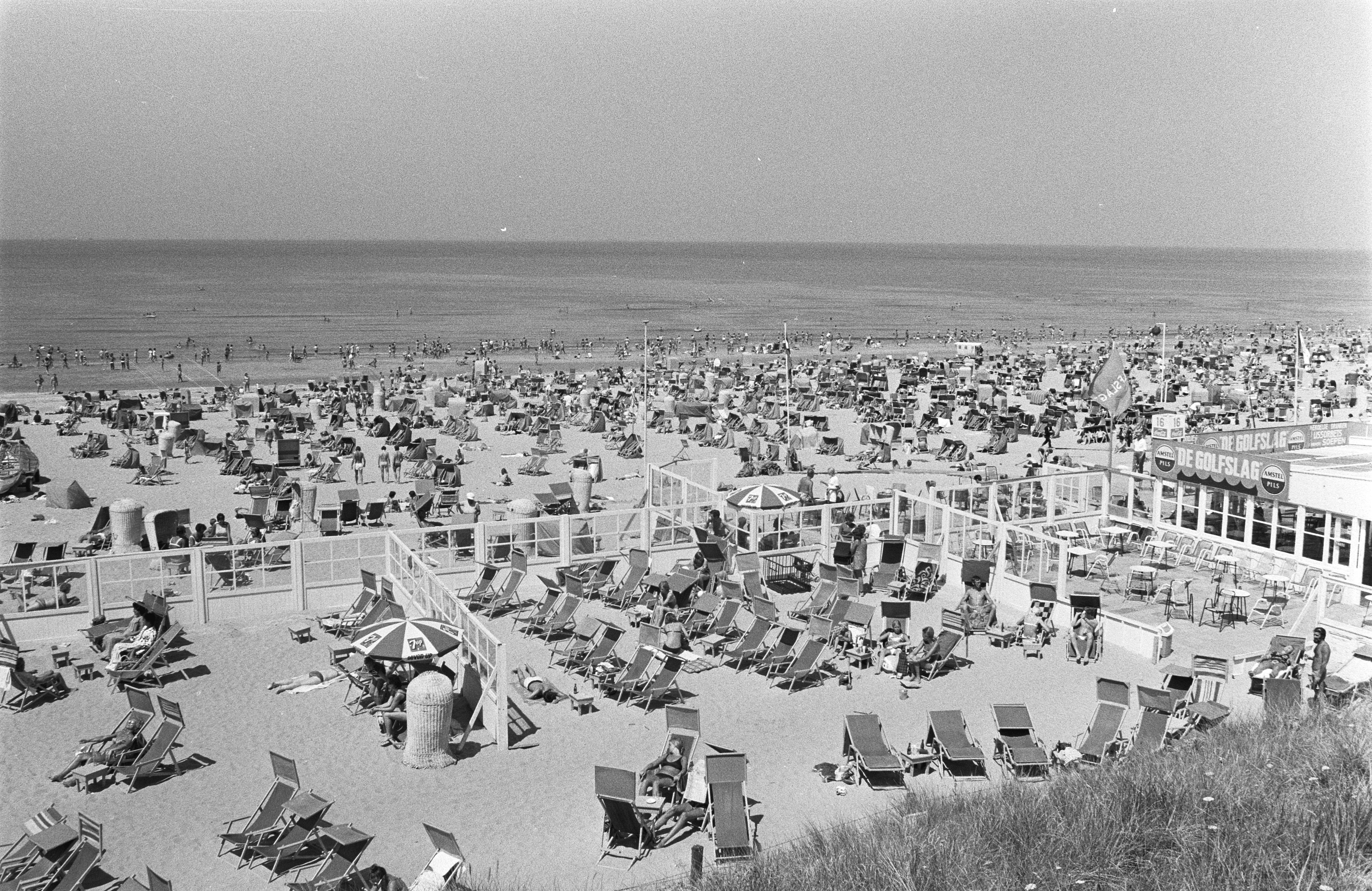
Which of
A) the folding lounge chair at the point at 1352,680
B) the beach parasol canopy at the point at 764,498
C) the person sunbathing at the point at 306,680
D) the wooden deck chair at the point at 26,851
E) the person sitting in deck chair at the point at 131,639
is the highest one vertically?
the beach parasol canopy at the point at 764,498

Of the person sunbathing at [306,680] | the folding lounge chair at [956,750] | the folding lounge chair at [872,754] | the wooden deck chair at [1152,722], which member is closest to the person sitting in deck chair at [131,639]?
the person sunbathing at [306,680]

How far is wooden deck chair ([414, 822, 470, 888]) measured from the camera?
25.6ft

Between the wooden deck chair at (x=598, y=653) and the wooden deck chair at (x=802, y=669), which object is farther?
the wooden deck chair at (x=598, y=653)

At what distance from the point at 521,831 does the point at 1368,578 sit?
11295 millimetres

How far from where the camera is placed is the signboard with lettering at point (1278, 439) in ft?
59.1

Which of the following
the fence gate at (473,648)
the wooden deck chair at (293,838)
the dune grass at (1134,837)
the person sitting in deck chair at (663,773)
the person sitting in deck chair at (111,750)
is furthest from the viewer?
the fence gate at (473,648)

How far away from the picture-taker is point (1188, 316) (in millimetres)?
99875

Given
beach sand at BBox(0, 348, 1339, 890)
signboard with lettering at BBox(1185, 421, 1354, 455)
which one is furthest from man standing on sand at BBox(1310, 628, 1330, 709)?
signboard with lettering at BBox(1185, 421, 1354, 455)

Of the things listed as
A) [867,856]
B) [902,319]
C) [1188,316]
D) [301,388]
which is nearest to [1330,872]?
[867,856]

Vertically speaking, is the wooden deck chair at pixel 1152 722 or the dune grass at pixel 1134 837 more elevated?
the dune grass at pixel 1134 837

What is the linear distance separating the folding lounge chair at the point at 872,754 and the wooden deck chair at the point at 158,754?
537 cm

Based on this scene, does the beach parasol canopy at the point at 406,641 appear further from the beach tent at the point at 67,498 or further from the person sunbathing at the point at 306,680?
the beach tent at the point at 67,498

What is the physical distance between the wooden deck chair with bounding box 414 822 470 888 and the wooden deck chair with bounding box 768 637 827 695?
15.3 ft

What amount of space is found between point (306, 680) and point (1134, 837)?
8.02 m
